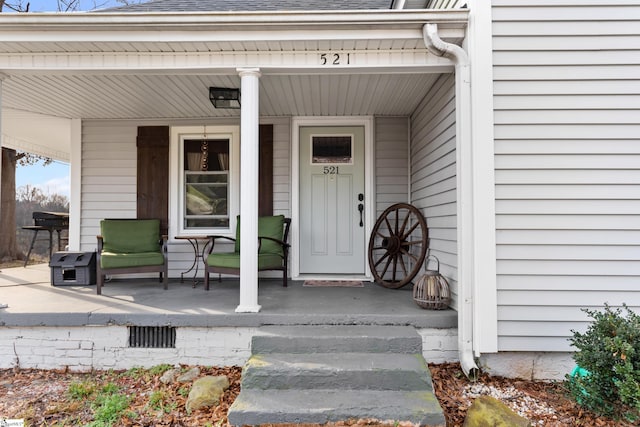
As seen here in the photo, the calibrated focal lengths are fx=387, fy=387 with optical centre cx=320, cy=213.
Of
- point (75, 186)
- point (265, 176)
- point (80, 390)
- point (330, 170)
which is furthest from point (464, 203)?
point (75, 186)

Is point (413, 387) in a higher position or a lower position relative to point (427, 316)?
lower

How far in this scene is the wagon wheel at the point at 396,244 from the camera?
4090 millimetres

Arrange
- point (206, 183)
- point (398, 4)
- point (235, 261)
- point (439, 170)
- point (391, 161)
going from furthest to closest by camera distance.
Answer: point (206, 183) < point (391, 161) < point (398, 4) < point (235, 261) < point (439, 170)

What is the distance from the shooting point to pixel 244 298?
303 cm

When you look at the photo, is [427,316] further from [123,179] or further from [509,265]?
[123,179]

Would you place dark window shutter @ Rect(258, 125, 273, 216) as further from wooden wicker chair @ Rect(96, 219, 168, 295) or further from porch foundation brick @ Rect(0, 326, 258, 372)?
porch foundation brick @ Rect(0, 326, 258, 372)

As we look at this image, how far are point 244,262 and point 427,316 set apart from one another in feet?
4.83

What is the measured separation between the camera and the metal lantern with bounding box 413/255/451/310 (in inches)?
122

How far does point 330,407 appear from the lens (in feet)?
7.38

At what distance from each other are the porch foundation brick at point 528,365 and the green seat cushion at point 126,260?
319 cm

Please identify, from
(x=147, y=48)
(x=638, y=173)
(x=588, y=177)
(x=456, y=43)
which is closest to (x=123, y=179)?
(x=147, y=48)

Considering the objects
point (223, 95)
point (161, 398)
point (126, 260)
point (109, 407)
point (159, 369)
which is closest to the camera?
point (109, 407)

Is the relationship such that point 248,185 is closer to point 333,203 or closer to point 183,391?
point 183,391

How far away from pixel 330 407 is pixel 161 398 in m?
1.15
